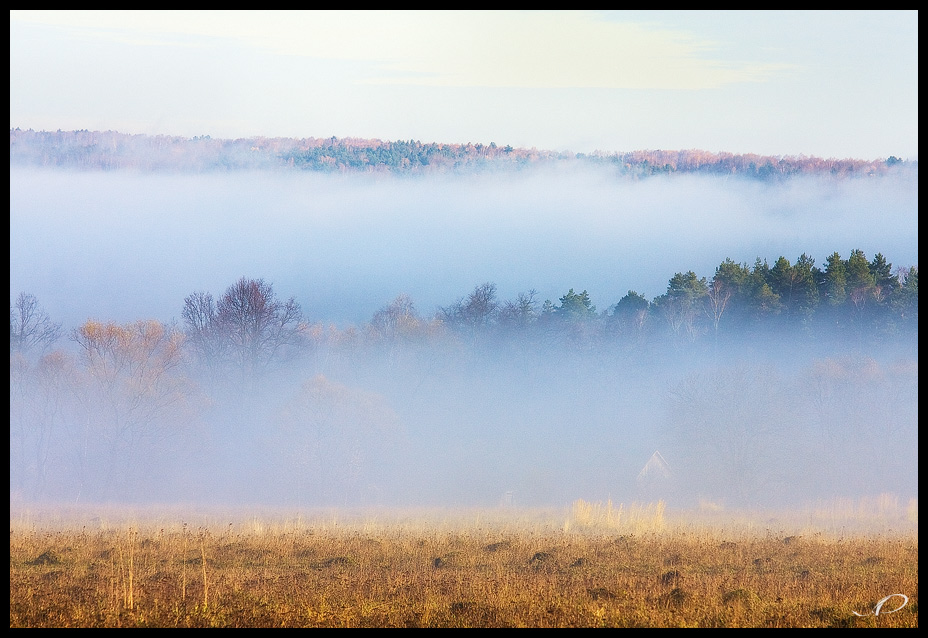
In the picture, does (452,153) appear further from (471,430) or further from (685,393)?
(685,393)

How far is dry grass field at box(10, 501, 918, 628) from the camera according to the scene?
16.0 m

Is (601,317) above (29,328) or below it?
above

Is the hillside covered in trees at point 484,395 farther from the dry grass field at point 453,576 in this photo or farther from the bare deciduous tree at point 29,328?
the dry grass field at point 453,576

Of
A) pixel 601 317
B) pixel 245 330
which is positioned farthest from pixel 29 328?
pixel 601 317

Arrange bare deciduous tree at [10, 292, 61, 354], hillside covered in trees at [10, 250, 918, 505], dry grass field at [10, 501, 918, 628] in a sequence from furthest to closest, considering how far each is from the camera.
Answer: bare deciduous tree at [10, 292, 61, 354]
hillside covered in trees at [10, 250, 918, 505]
dry grass field at [10, 501, 918, 628]

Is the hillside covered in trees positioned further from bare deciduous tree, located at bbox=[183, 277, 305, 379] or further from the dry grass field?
the dry grass field

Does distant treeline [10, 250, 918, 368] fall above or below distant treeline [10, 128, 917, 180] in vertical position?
below

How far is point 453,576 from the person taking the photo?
766 inches

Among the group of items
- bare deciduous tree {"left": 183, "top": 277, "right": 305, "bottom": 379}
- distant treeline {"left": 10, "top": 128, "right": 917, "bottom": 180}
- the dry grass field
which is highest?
distant treeline {"left": 10, "top": 128, "right": 917, "bottom": 180}

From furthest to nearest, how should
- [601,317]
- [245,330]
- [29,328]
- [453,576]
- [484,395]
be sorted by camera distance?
[601,317] < [484,395] < [245,330] < [29,328] < [453,576]

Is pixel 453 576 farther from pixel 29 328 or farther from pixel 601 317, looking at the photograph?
pixel 601 317

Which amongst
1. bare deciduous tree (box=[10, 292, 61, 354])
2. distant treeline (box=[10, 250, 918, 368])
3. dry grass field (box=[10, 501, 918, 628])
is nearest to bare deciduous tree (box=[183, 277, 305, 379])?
distant treeline (box=[10, 250, 918, 368])

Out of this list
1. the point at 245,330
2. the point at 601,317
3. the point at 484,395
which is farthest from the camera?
the point at 601,317

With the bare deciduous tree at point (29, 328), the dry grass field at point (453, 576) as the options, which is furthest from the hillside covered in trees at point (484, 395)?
the dry grass field at point (453, 576)
